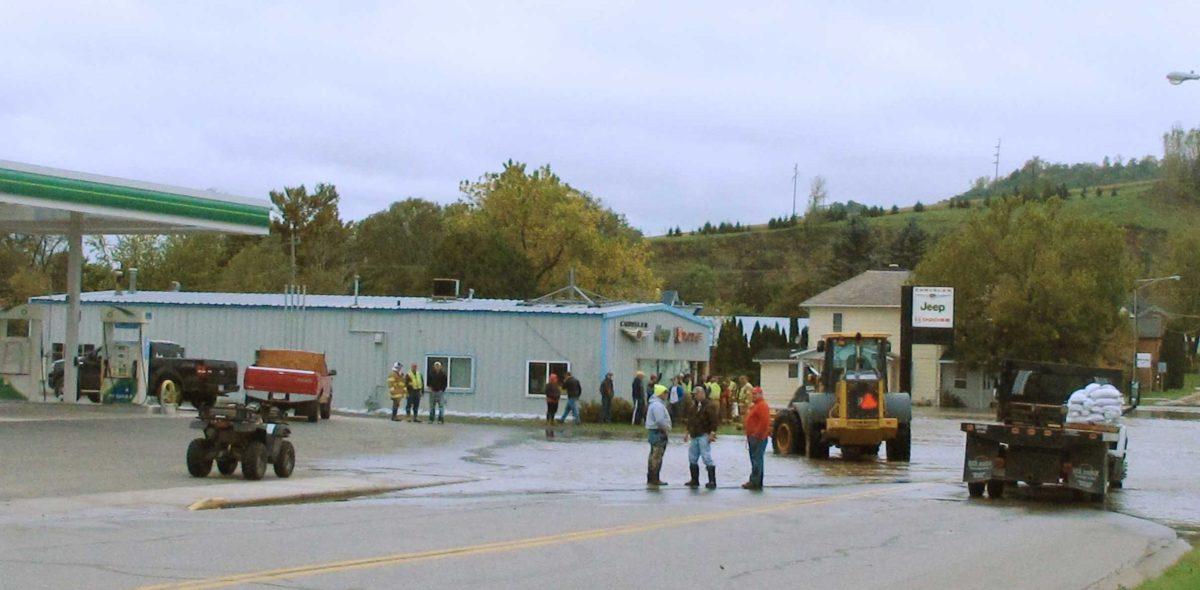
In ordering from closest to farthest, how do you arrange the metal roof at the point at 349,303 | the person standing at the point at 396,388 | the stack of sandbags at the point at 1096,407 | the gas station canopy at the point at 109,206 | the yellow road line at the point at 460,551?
the yellow road line at the point at 460,551, the stack of sandbags at the point at 1096,407, the gas station canopy at the point at 109,206, the person standing at the point at 396,388, the metal roof at the point at 349,303

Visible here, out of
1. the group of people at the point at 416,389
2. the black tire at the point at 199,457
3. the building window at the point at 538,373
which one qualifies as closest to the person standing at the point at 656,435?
the black tire at the point at 199,457

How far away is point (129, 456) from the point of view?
23.7 meters

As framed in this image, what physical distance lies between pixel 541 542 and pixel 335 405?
113 ft

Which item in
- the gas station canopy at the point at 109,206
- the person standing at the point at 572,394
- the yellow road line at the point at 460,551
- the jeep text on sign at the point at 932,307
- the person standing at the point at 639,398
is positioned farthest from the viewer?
the jeep text on sign at the point at 932,307

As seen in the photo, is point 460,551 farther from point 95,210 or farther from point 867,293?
point 867,293

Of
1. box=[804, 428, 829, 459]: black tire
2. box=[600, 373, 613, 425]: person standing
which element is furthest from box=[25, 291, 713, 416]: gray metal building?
box=[804, 428, 829, 459]: black tire

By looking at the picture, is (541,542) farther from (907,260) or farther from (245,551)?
(907,260)

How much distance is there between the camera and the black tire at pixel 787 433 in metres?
31.2

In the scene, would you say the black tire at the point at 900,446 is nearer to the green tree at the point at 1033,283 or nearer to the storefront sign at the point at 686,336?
the storefront sign at the point at 686,336

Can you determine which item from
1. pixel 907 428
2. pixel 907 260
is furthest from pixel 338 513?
pixel 907 260

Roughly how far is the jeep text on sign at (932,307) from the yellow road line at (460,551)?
→ 170 feet

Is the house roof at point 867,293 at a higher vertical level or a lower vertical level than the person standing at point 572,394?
higher

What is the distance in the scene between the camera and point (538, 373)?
4647 centimetres

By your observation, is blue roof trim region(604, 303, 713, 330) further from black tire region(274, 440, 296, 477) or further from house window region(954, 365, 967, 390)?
house window region(954, 365, 967, 390)
